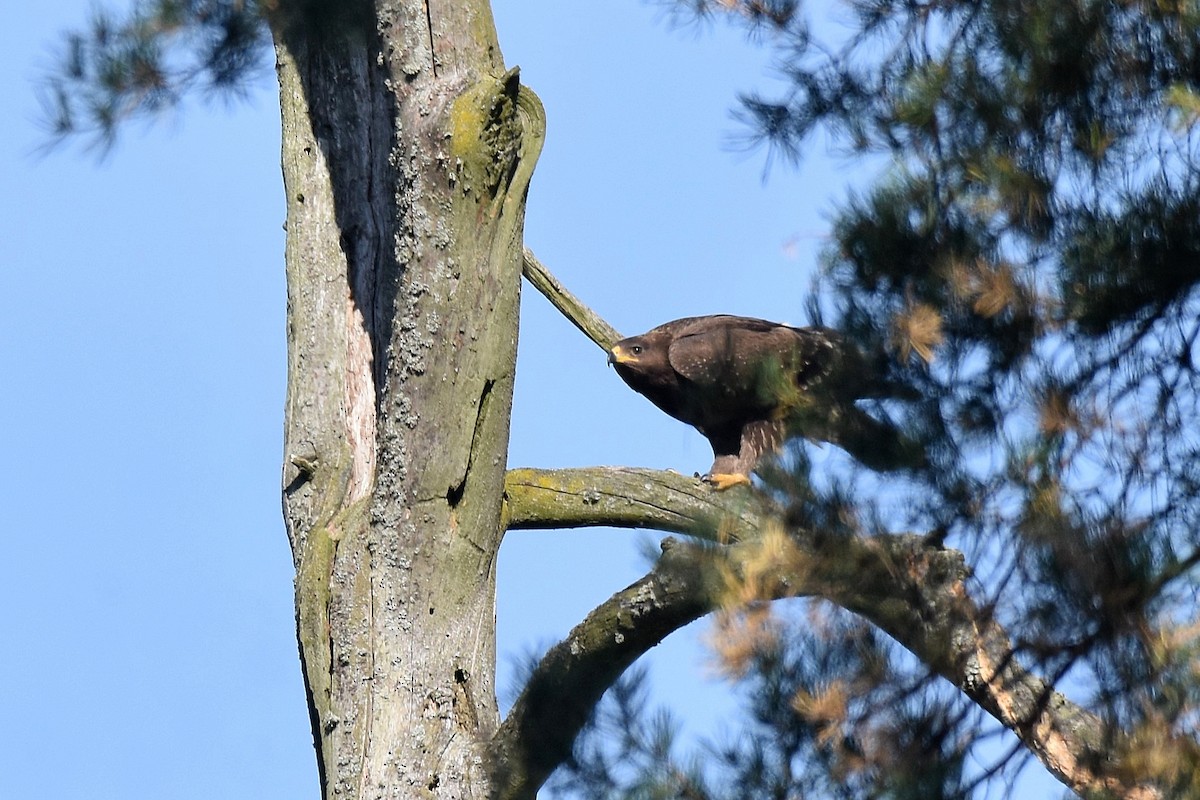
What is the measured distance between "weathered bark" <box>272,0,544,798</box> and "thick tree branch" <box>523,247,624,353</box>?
3.91ft

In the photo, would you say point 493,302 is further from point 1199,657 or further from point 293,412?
point 1199,657

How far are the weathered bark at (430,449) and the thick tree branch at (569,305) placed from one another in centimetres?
119

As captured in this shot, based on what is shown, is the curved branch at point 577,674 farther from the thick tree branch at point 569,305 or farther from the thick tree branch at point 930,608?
the thick tree branch at point 569,305

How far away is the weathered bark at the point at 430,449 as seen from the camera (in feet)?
13.7

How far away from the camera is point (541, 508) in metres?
4.67

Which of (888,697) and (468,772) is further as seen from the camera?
(468,772)

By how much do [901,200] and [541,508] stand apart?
7.51 ft

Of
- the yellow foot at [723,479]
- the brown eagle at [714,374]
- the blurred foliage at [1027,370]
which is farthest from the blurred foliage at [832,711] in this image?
the yellow foot at [723,479]

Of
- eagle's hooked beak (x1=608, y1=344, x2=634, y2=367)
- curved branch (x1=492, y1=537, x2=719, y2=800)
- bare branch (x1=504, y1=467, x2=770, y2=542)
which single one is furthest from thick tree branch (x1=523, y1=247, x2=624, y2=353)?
curved branch (x1=492, y1=537, x2=719, y2=800)

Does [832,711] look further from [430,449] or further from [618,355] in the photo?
[618,355]

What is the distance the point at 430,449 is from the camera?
4262 millimetres

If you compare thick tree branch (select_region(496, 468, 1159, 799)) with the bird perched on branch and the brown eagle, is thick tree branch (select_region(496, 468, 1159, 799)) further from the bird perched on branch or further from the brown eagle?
the brown eagle

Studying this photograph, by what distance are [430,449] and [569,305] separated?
1835mm

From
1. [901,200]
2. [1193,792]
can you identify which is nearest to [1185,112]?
[901,200]
